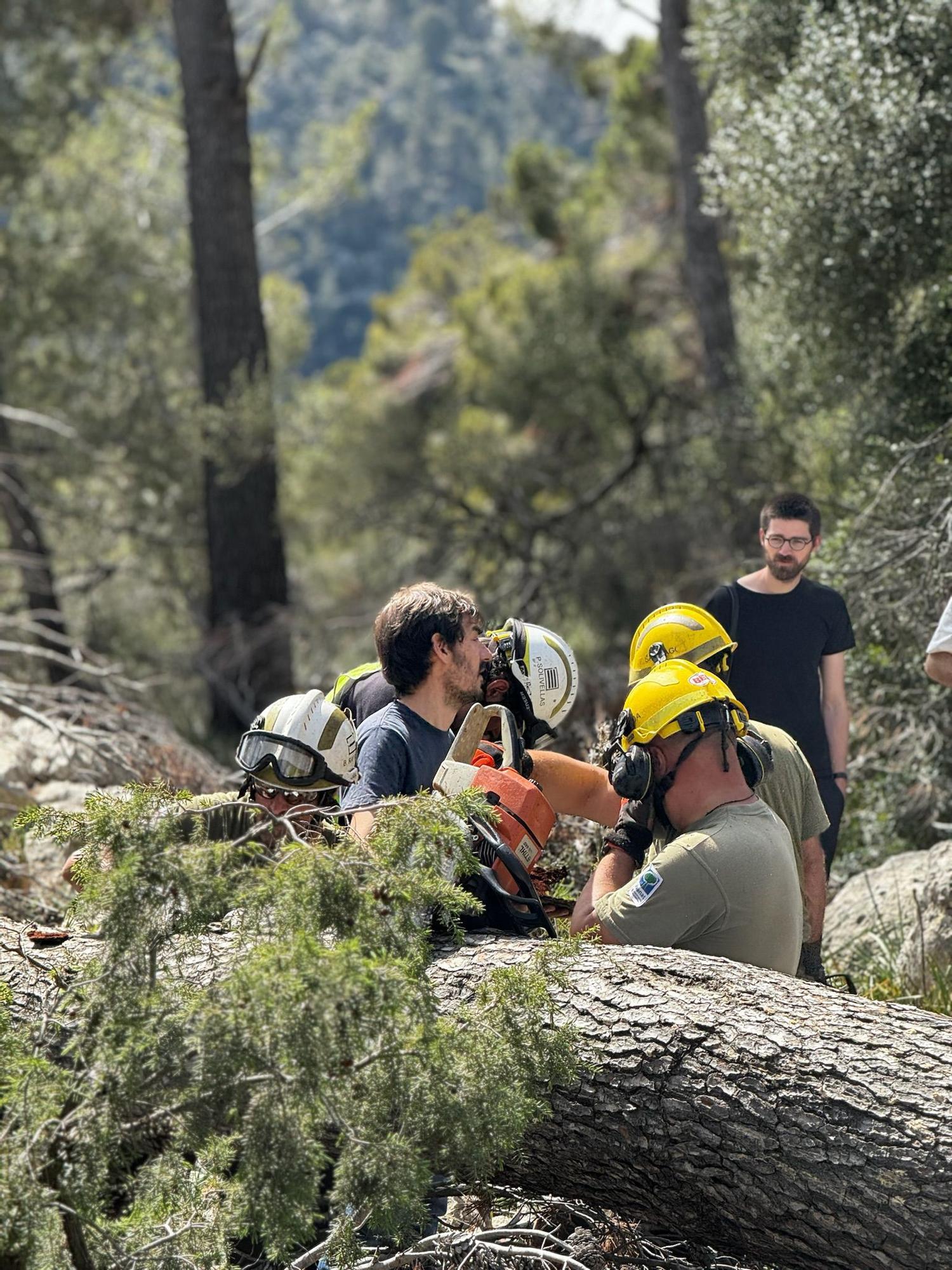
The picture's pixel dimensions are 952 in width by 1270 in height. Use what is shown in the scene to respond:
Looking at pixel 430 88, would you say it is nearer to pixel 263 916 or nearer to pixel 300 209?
pixel 300 209

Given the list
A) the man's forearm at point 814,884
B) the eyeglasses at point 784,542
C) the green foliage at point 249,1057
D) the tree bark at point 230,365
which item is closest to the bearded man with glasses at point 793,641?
the eyeglasses at point 784,542

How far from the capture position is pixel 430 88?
14925 centimetres

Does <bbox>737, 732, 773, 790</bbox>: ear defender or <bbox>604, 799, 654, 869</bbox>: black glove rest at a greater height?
<bbox>737, 732, 773, 790</bbox>: ear defender

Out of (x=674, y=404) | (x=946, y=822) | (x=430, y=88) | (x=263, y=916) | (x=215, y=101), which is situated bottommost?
(x=946, y=822)

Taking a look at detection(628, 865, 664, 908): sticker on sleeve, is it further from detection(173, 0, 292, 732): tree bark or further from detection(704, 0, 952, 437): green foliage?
detection(173, 0, 292, 732): tree bark

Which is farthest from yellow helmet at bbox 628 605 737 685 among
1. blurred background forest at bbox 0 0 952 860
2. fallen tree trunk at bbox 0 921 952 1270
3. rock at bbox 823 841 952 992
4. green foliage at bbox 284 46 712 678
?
green foliage at bbox 284 46 712 678

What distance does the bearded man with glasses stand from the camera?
4.89m

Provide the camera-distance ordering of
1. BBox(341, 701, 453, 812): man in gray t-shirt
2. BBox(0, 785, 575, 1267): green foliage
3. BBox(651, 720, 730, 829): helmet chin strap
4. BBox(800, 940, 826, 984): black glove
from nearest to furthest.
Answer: BBox(0, 785, 575, 1267): green foliage < BBox(651, 720, 730, 829): helmet chin strap < BBox(341, 701, 453, 812): man in gray t-shirt < BBox(800, 940, 826, 984): black glove

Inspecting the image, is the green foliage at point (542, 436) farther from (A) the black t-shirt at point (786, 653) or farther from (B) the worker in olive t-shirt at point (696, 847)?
(B) the worker in olive t-shirt at point (696, 847)

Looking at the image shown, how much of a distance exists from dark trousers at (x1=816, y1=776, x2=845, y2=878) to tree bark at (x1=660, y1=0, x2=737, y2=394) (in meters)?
7.57

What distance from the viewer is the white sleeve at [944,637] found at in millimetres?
4156

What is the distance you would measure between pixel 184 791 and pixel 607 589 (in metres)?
9.54

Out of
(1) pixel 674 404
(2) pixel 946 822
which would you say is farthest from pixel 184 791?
(1) pixel 674 404

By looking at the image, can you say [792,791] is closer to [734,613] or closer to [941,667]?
[941,667]
